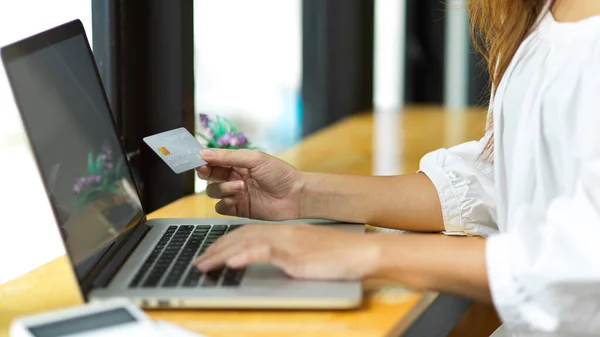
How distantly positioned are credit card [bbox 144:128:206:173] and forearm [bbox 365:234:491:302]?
323mm

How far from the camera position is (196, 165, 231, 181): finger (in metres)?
1.35

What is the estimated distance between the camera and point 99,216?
3.76ft

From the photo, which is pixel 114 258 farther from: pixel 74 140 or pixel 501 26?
pixel 501 26

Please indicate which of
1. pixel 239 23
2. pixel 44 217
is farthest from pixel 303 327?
pixel 239 23

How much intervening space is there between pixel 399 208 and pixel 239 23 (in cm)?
128

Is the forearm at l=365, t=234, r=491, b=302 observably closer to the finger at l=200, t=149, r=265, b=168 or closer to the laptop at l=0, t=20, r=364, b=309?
the laptop at l=0, t=20, r=364, b=309

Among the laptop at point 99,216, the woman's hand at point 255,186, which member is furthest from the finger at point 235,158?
the laptop at point 99,216

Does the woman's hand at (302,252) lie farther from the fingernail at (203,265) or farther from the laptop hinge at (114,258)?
the laptop hinge at (114,258)

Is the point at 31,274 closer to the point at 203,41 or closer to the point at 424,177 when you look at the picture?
the point at 424,177

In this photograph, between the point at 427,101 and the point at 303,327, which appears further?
the point at 427,101

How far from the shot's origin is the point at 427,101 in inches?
159

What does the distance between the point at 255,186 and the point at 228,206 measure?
50mm

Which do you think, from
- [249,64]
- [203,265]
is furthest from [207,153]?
[249,64]

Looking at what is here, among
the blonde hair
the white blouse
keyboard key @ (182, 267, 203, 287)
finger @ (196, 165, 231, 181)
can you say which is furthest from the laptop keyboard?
the blonde hair
